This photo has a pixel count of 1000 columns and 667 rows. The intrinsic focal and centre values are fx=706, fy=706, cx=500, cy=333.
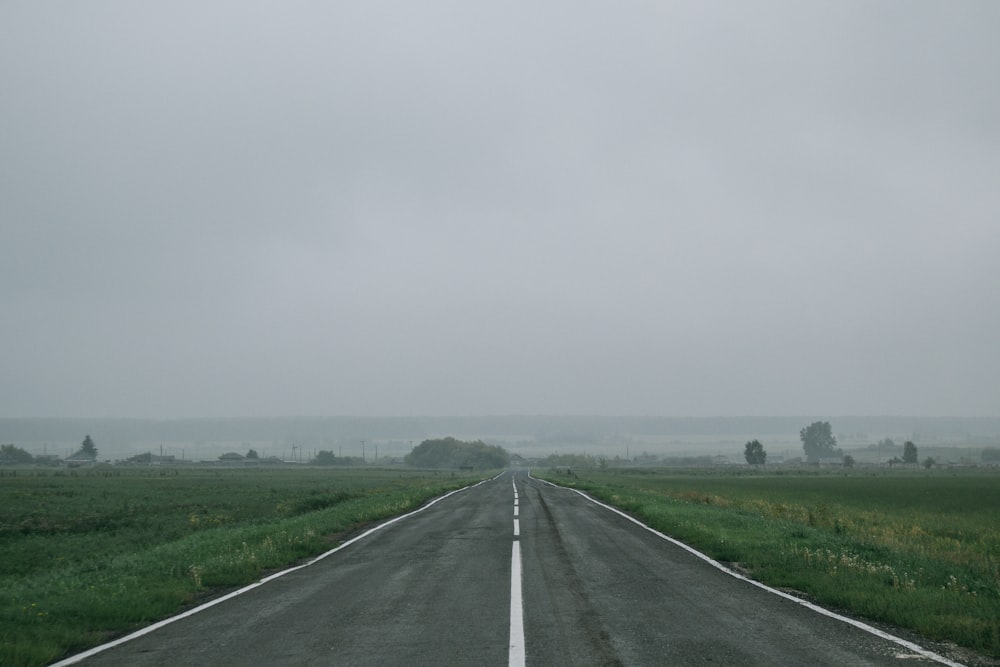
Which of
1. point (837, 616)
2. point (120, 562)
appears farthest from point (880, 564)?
point (120, 562)

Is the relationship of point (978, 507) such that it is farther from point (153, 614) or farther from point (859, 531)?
point (153, 614)

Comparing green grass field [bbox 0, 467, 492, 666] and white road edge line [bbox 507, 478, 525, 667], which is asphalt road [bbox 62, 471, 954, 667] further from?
green grass field [bbox 0, 467, 492, 666]

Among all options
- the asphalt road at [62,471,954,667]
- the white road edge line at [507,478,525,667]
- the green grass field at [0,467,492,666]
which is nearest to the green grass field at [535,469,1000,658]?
the asphalt road at [62,471,954,667]

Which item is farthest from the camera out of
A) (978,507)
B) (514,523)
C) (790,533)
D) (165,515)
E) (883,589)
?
(978,507)

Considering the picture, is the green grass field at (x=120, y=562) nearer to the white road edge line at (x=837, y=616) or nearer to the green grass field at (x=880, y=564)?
the white road edge line at (x=837, y=616)

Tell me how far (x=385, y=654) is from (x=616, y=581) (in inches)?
224

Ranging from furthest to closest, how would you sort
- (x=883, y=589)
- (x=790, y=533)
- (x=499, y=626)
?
(x=790, y=533) < (x=883, y=589) < (x=499, y=626)

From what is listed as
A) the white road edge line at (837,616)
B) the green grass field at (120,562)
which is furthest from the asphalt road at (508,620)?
the green grass field at (120,562)

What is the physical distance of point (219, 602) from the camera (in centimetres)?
1156

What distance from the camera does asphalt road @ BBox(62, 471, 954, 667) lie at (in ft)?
26.1

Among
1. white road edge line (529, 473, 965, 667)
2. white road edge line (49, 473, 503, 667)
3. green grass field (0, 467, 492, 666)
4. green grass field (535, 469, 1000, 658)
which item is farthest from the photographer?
green grass field (0, 467, 492, 666)

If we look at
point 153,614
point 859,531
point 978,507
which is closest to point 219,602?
point 153,614

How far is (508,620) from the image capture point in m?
9.58

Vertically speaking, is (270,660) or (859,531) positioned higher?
(270,660)
